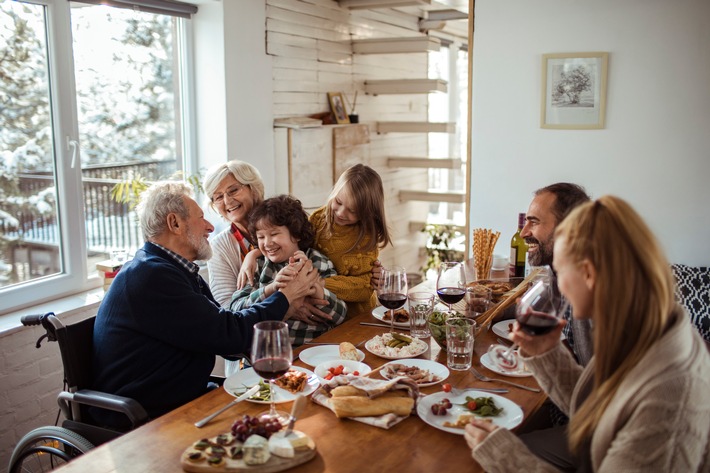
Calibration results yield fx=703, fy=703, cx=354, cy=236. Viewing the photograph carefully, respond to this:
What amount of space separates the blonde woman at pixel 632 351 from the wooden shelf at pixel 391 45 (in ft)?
14.0

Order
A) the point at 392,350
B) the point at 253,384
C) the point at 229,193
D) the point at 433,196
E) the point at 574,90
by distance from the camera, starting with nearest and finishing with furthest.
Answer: the point at 253,384 → the point at 392,350 → the point at 229,193 → the point at 574,90 → the point at 433,196

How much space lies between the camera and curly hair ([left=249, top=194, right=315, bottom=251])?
269 cm

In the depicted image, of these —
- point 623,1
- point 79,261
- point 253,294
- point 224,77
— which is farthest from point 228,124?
point 623,1

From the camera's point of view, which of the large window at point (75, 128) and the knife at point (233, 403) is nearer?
the knife at point (233, 403)

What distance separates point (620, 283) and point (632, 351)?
0.15m

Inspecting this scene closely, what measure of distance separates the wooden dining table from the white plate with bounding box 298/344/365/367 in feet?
1.04

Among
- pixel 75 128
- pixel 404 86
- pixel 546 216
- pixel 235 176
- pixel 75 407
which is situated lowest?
pixel 75 407

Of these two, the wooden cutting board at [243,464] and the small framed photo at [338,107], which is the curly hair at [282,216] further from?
the small framed photo at [338,107]

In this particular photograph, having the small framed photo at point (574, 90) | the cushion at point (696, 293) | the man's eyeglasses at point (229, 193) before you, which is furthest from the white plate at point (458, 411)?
the small framed photo at point (574, 90)

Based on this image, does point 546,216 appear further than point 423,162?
No

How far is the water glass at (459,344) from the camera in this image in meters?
2.19

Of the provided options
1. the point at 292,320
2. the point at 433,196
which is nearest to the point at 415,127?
the point at 433,196

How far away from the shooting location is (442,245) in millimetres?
6289

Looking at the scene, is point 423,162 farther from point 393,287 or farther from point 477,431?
point 477,431
